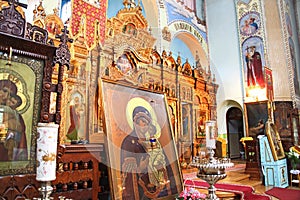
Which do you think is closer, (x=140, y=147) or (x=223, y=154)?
(x=140, y=147)

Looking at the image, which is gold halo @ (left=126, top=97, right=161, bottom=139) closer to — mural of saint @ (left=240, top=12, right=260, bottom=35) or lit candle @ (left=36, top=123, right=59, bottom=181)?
lit candle @ (left=36, top=123, right=59, bottom=181)

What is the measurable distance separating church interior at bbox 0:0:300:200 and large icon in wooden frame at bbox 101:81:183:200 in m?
0.02

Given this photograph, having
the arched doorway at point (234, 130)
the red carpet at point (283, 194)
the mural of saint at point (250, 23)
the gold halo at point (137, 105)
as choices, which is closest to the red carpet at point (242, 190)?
the red carpet at point (283, 194)

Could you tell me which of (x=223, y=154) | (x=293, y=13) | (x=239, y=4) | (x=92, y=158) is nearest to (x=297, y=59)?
(x=293, y=13)

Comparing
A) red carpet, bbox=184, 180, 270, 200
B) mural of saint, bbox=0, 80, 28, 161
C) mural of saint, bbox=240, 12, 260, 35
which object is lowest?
red carpet, bbox=184, 180, 270, 200

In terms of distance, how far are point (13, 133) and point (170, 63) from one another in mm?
6162

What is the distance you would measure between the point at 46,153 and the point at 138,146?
150cm

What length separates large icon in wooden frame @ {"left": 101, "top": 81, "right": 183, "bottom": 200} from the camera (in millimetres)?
2961

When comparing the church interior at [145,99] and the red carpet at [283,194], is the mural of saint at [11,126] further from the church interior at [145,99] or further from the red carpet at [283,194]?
the red carpet at [283,194]

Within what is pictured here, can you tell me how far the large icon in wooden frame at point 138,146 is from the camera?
9.71 feet

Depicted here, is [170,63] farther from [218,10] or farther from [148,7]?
[218,10]

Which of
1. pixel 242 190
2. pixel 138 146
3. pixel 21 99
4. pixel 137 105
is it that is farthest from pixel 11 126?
pixel 242 190

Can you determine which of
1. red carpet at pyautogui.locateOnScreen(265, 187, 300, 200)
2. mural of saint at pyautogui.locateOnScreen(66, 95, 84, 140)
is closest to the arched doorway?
red carpet at pyautogui.locateOnScreen(265, 187, 300, 200)

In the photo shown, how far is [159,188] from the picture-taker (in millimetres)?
3301
